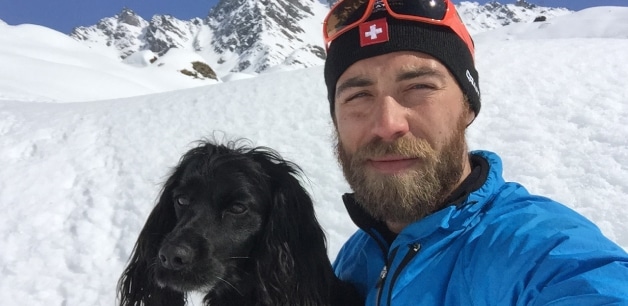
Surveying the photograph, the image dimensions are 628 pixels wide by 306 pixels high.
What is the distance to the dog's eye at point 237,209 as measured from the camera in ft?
7.91

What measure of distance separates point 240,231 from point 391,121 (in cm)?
109

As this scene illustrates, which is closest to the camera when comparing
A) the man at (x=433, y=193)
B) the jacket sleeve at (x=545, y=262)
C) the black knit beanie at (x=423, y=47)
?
the jacket sleeve at (x=545, y=262)

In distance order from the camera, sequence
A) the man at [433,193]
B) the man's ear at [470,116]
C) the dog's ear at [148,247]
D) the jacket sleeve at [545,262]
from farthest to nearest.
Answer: the dog's ear at [148,247]
the man's ear at [470,116]
the man at [433,193]
the jacket sleeve at [545,262]

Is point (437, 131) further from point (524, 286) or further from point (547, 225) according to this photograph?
point (524, 286)

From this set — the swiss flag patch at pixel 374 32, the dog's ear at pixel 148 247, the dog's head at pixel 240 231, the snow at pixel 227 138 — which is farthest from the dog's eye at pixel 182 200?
the swiss flag patch at pixel 374 32

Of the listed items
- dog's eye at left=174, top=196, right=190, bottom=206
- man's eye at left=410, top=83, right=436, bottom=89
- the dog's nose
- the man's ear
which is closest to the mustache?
man's eye at left=410, top=83, right=436, bottom=89

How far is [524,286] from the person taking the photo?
4.46ft

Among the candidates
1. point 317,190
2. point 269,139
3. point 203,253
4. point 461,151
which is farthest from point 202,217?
point 269,139

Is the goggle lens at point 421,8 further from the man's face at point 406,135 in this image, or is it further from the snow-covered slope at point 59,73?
the snow-covered slope at point 59,73

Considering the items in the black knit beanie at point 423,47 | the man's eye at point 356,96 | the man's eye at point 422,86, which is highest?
the black knit beanie at point 423,47

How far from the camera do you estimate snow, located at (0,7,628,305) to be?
5160mm

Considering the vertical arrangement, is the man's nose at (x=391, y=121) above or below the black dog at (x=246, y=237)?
above

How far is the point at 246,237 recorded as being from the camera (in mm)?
2469

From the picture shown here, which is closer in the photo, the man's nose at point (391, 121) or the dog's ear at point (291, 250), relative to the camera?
the man's nose at point (391, 121)
